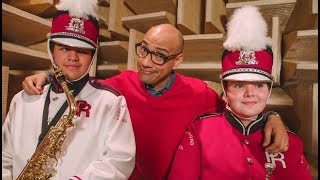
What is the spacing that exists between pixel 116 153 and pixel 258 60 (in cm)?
72

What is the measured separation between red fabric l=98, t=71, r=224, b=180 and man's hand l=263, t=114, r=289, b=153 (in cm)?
49

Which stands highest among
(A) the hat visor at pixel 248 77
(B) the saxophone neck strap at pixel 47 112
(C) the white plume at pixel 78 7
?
(C) the white plume at pixel 78 7

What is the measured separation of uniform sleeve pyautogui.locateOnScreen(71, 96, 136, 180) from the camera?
1.08 m

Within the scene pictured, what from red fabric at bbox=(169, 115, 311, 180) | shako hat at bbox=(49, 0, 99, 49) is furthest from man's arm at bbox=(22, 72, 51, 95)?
red fabric at bbox=(169, 115, 311, 180)

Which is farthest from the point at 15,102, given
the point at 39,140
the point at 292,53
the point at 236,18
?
the point at 292,53

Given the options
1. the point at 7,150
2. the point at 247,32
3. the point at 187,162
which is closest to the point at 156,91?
the point at 187,162

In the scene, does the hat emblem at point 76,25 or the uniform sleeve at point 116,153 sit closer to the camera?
the uniform sleeve at point 116,153

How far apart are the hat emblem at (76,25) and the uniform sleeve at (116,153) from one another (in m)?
0.35

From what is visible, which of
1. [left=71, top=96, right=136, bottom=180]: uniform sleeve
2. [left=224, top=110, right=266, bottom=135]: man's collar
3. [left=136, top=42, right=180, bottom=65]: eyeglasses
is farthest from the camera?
[left=136, top=42, right=180, bottom=65]: eyeglasses

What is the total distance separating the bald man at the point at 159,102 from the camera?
1.59 meters

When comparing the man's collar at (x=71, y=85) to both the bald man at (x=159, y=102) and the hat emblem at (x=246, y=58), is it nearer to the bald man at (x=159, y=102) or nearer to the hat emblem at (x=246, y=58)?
the bald man at (x=159, y=102)

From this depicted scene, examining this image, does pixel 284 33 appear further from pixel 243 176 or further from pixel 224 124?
pixel 243 176

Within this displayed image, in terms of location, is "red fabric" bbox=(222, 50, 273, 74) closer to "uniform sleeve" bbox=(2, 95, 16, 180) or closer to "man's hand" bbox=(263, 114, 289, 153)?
"man's hand" bbox=(263, 114, 289, 153)

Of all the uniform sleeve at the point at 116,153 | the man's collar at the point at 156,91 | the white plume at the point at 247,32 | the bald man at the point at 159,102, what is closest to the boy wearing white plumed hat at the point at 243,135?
the white plume at the point at 247,32
